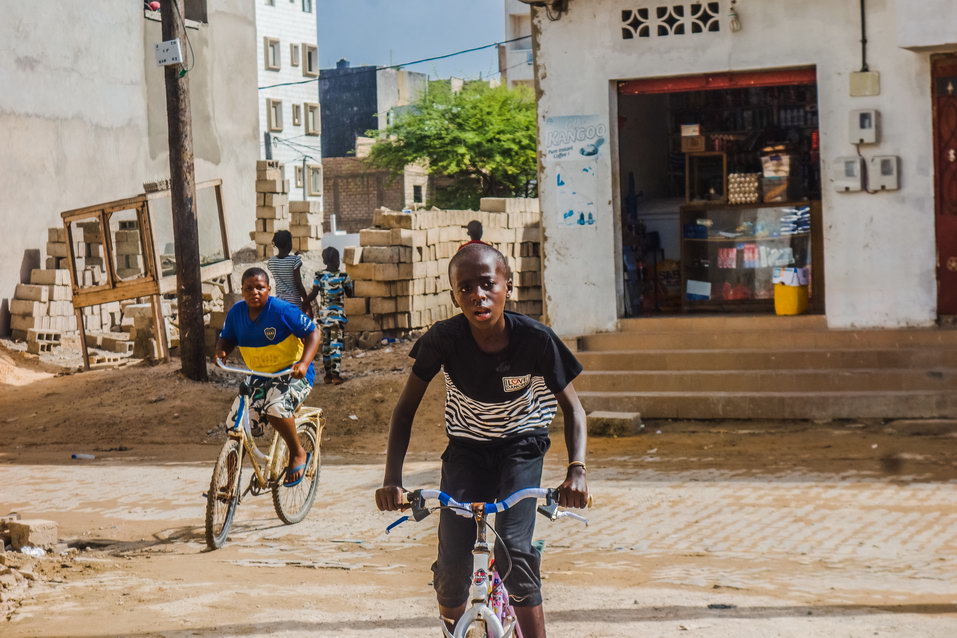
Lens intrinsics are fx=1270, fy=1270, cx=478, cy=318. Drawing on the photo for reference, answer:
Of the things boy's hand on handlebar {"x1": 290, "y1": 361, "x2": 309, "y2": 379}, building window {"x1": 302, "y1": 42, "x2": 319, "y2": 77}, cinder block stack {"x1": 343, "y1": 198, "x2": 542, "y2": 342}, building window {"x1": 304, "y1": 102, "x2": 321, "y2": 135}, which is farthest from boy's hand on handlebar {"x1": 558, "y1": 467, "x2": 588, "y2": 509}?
building window {"x1": 302, "y1": 42, "x2": 319, "y2": 77}

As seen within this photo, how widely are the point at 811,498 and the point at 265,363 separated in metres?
3.91

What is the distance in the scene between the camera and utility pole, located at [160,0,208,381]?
15.6 m

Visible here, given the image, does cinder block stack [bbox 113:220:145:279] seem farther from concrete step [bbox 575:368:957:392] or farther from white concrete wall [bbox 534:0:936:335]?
concrete step [bbox 575:368:957:392]

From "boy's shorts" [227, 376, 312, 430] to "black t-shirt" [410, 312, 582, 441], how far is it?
157 inches

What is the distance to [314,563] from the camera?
24.3ft

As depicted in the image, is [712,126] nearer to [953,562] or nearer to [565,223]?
[565,223]

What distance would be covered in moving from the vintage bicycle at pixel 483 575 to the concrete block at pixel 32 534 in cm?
459

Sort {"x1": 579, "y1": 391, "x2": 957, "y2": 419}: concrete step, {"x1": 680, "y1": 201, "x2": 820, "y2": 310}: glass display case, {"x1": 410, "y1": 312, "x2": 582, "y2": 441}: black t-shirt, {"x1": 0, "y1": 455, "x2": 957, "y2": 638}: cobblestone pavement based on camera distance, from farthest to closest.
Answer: {"x1": 680, "y1": 201, "x2": 820, "y2": 310}: glass display case → {"x1": 579, "y1": 391, "x2": 957, "y2": 419}: concrete step → {"x1": 0, "y1": 455, "x2": 957, "y2": 638}: cobblestone pavement → {"x1": 410, "y1": 312, "x2": 582, "y2": 441}: black t-shirt

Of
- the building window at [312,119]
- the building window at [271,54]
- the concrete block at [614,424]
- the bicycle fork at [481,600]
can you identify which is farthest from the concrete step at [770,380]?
the building window at [271,54]

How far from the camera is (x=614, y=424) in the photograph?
12336 millimetres

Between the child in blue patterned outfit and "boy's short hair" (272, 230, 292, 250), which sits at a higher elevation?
"boy's short hair" (272, 230, 292, 250)

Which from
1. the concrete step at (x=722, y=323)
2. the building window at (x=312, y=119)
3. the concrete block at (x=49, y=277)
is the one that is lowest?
the concrete step at (x=722, y=323)

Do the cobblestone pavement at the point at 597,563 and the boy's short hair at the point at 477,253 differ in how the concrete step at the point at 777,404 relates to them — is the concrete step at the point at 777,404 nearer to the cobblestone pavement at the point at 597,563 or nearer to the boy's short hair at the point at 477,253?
the cobblestone pavement at the point at 597,563

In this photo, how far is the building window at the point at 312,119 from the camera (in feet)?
220
